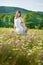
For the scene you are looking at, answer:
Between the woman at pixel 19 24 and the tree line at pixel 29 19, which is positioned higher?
the woman at pixel 19 24

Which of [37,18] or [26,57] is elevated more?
[26,57]

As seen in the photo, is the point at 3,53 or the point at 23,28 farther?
the point at 23,28

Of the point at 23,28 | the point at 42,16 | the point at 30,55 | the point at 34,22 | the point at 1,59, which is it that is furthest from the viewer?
the point at 42,16

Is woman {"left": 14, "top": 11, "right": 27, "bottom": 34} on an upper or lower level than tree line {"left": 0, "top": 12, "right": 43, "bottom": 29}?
upper

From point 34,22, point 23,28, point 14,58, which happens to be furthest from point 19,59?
point 34,22

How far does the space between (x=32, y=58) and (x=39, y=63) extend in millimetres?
242

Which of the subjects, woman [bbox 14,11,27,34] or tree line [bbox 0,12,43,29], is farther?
tree line [bbox 0,12,43,29]

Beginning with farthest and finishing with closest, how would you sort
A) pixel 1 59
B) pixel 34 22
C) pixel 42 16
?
pixel 42 16 < pixel 34 22 < pixel 1 59

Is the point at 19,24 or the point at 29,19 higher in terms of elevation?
the point at 19,24

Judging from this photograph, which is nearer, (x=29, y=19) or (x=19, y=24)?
(x=19, y=24)

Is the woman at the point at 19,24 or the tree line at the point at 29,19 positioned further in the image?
the tree line at the point at 29,19

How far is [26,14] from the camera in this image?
33.4 metres

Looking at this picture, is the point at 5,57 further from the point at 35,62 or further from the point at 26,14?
the point at 26,14

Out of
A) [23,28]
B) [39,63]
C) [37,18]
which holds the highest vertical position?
[39,63]
